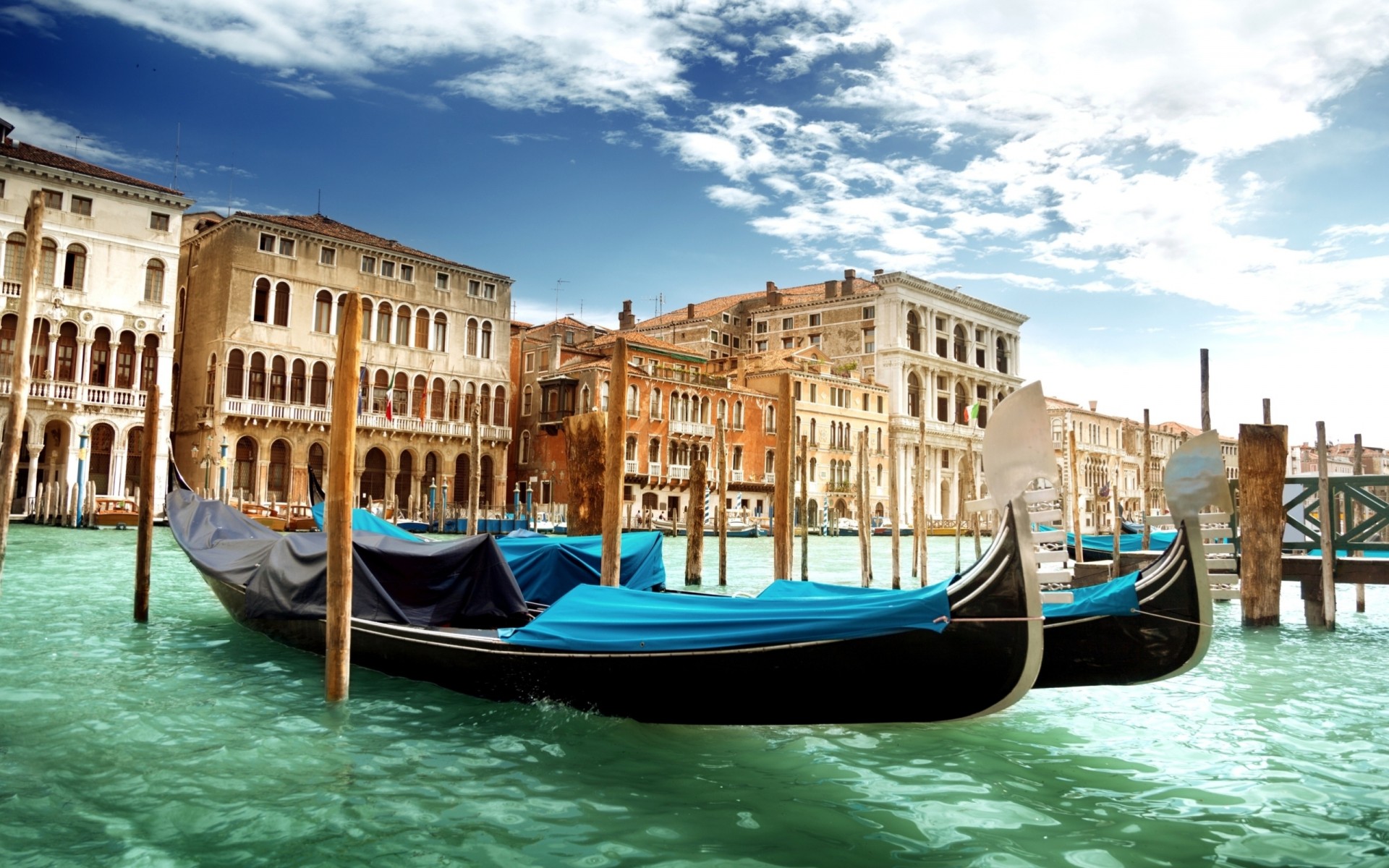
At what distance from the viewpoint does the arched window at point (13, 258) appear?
68.2 feet

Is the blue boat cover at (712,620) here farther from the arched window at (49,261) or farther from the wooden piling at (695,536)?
the arched window at (49,261)

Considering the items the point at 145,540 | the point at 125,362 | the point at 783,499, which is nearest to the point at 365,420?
the point at 125,362

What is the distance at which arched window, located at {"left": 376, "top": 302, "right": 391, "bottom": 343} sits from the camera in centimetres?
2566

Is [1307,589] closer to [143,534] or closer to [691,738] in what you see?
[691,738]

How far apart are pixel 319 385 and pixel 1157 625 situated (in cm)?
2359

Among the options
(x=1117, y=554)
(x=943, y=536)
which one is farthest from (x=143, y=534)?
(x=943, y=536)

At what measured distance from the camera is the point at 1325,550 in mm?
7906

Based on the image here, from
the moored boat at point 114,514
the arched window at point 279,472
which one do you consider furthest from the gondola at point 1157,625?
the arched window at point 279,472

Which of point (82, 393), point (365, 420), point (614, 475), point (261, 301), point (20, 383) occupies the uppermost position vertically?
point (261, 301)

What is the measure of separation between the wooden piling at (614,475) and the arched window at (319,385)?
63.3 feet

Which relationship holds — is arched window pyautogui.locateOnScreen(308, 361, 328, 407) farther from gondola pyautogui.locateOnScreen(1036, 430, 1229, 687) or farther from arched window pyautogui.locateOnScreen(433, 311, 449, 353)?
gondola pyautogui.locateOnScreen(1036, 430, 1229, 687)

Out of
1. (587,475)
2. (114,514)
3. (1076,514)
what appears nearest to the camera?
(1076,514)

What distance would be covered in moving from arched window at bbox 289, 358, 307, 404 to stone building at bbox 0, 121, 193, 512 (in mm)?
2912

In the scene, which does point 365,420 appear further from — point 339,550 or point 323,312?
point 339,550
